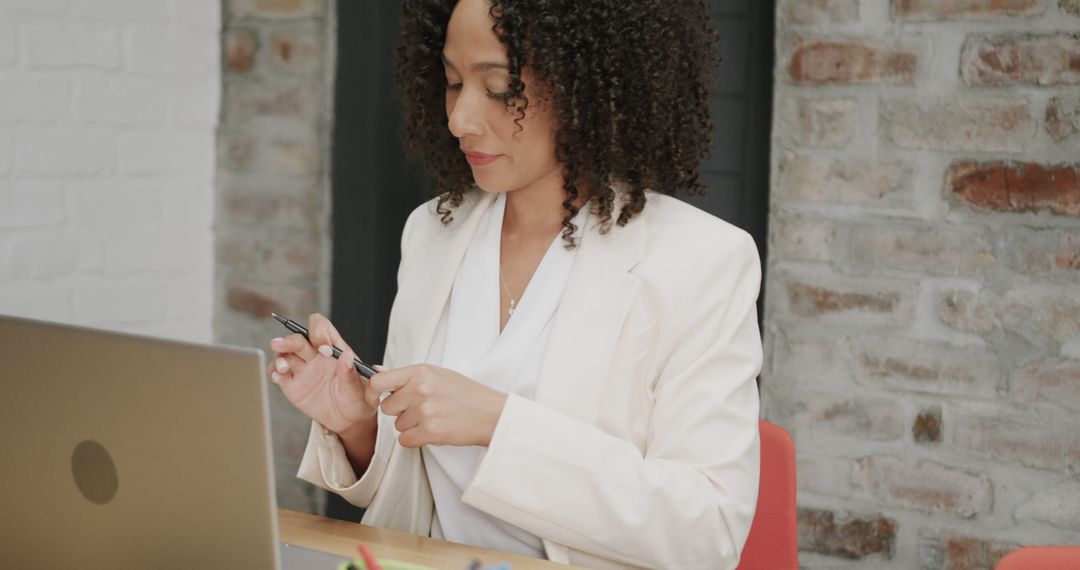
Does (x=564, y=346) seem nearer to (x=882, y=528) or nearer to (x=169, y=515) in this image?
(x=169, y=515)

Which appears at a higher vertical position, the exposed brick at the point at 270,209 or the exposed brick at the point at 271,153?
the exposed brick at the point at 271,153

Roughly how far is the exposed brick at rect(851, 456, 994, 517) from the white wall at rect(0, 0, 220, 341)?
4.62ft

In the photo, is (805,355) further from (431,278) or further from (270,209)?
(270,209)

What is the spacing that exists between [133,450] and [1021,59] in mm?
1365

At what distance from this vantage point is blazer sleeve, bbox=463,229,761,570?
3.85 feet

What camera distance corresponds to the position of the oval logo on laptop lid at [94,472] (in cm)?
84

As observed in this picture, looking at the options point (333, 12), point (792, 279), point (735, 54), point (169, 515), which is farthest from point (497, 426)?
point (333, 12)

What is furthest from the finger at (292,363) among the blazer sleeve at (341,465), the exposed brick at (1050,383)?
the exposed brick at (1050,383)

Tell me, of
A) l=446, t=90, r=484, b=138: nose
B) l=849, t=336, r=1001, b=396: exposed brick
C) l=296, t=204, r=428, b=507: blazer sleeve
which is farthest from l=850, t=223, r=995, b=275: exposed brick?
l=296, t=204, r=428, b=507: blazer sleeve

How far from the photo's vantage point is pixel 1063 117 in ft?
5.14

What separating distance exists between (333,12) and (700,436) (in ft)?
4.23

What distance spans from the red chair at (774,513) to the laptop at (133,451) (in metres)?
0.72

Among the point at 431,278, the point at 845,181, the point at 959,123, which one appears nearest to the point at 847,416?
the point at 845,181

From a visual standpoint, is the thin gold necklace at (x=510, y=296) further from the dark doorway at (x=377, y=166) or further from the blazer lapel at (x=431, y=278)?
the dark doorway at (x=377, y=166)
